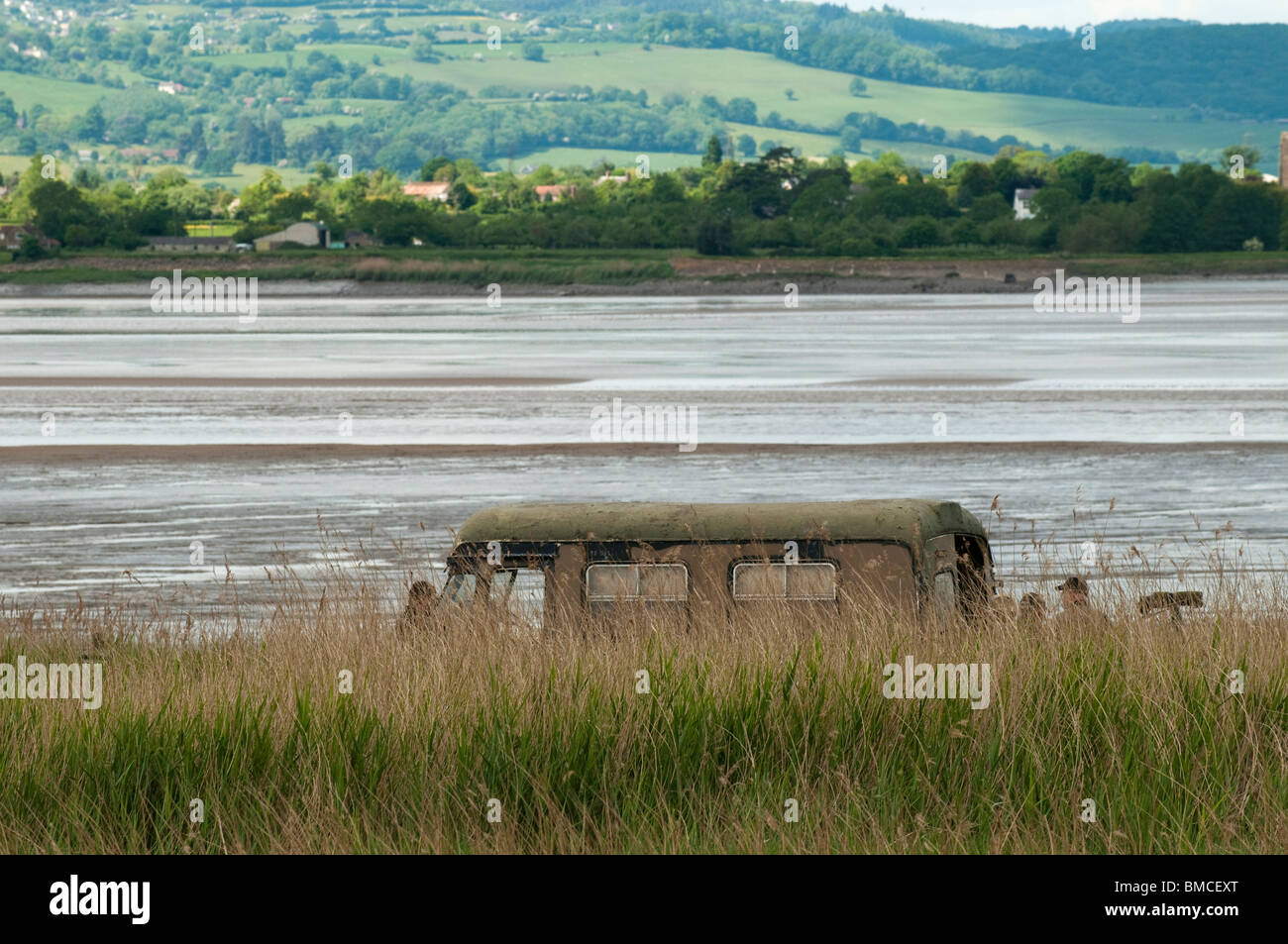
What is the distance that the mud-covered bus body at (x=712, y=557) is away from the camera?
8.95 m

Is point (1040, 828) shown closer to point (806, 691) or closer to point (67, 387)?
point (806, 691)

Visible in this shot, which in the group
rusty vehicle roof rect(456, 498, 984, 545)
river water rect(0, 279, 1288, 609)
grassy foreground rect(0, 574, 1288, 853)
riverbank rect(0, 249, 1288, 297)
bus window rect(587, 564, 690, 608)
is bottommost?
riverbank rect(0, 249, 1288, 297)

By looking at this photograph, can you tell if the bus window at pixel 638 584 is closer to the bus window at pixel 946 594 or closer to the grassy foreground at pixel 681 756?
the grassy foreground at pixel 681 756

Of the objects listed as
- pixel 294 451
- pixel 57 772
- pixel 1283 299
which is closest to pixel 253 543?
pixel 294 451

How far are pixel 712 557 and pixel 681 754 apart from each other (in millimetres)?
2160

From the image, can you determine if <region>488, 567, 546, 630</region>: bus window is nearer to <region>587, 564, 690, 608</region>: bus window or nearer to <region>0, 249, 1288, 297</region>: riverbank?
<region>587, 564, 690, 608</region>: bus window

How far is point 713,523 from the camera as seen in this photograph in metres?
8.98

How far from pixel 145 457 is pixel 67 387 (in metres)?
17.8

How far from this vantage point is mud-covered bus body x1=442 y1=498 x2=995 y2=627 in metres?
8.95

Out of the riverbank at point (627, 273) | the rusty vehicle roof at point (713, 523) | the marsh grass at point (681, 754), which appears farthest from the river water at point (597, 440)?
the riverbank at point (627, 273)

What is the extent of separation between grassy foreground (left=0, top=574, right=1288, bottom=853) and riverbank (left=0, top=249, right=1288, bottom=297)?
124 m

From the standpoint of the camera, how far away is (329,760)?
692 cm

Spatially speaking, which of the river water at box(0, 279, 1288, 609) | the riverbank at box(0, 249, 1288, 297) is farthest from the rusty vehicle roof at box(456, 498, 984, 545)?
the riverbank at box(0, 249, 1288, 297)

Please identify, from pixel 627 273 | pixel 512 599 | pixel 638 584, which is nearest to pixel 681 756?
pixel 638 584
